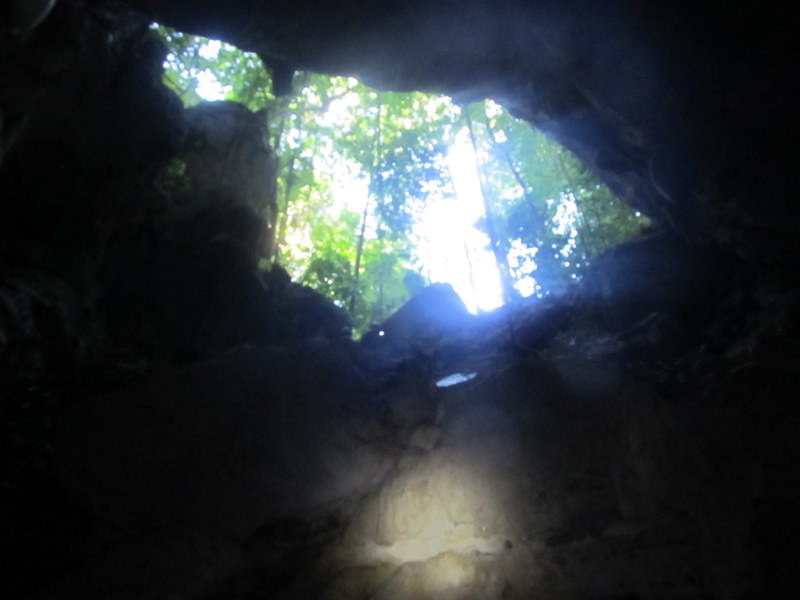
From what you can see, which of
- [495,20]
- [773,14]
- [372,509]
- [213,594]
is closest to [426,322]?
[372,509]

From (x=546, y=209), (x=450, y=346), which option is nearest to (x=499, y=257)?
(x=546, y=209)

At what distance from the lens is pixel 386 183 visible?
15273mm

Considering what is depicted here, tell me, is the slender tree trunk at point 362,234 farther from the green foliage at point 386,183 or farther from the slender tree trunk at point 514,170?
the slender tree trunk at point 514,170

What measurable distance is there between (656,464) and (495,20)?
568cm

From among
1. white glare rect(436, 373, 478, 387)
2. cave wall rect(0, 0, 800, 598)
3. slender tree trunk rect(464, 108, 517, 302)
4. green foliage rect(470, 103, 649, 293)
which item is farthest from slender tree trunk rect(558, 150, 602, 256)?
white glare rect(436, 373, 478, 387)

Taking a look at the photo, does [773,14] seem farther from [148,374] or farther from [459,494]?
[148,374]

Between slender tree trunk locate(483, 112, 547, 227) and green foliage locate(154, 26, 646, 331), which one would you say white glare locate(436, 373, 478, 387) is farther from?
slender tree trunk locate(483, 112, 547, 227)

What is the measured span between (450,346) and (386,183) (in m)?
8.55

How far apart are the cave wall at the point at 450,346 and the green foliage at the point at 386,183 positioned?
16.6 feet

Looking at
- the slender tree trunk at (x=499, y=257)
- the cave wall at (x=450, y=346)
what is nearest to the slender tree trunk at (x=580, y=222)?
the slender tree trunk at (x=499, y=257)

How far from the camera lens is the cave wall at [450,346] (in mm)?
4738

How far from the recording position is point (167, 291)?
900 cm

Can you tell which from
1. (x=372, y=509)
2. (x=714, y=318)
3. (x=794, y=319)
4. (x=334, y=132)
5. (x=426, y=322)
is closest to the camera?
(x=794, y=319)

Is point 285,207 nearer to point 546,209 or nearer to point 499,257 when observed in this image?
point 499,257
